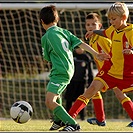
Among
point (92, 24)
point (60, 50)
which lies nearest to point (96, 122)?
point (92, 24)

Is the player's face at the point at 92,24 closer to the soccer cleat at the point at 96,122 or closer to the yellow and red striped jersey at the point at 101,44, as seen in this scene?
the yellow and red striped jersey at the point at 101,44

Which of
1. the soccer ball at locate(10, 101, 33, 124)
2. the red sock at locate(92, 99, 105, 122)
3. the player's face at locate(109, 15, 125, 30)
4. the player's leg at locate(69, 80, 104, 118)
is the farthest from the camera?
the red sock at locate(92, 99, 105, 122)

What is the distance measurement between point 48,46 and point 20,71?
1004 cm

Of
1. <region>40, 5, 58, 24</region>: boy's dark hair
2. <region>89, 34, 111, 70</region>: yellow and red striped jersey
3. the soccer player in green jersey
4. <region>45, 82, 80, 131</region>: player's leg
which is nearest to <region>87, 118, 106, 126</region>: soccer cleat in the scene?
<region>89, 34, 111, 70</region>: yellow and red striped jersey

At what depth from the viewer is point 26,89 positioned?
1559cm

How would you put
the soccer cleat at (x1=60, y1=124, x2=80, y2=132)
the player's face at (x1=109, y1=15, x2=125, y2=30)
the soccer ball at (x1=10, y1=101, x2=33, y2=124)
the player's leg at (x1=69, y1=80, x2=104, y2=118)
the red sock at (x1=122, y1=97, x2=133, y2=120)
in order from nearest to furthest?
the soccer cleat at (x1=60, y1=124, x2=80, y2=132) < the soccer ball at (x1=10, y1=101, x2=33, y2=124) < the player's face at (x1=109, y1=15, x2=125, y2=30) < the player's leg at (x1=69, y1=80, x2=104, y2=118) < the red sock at (x1=122, y1=97, x2=133, y2=120)

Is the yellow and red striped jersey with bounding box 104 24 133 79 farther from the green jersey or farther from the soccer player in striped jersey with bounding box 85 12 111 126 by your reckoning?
the green jersey

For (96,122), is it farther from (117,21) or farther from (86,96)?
(117,21)

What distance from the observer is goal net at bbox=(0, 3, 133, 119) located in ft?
50.0

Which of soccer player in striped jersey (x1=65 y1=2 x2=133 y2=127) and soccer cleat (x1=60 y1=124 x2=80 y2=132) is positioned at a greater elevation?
soccer player in striped jersey (x1=65 y1=2 x2=133 y2=127)

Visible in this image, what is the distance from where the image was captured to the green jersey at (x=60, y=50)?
21.4 ft

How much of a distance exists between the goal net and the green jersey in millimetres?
7607

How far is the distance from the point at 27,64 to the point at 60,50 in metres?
10.3

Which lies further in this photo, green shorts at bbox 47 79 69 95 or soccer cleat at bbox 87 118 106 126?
soccer cleat at bbox 87 118 106 126
